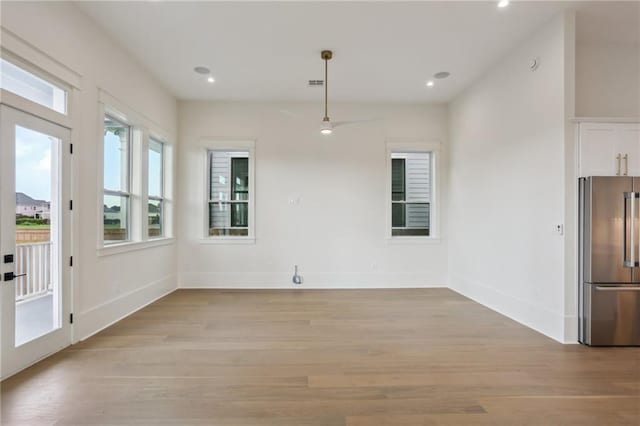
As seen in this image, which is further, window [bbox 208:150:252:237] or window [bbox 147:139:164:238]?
window [bbox 208:150:252:237]

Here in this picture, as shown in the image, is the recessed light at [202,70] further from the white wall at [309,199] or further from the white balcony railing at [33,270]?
the white balcony railing at [33,270]

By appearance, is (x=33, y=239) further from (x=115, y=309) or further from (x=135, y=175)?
(x=135, y=175)

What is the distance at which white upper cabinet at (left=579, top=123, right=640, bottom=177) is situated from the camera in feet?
10.2

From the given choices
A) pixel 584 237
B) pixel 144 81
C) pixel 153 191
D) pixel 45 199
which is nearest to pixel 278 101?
pixel 144 81

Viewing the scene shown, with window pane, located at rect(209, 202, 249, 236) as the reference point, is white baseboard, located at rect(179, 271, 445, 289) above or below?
below

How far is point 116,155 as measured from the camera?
3.94m

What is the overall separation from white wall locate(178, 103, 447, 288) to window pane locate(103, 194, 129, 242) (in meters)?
1.39

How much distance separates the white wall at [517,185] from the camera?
324 centimetres

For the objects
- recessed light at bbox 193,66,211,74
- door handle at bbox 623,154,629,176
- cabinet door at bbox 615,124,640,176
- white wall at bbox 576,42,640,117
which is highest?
recessed light at bbox 193,66,211,74

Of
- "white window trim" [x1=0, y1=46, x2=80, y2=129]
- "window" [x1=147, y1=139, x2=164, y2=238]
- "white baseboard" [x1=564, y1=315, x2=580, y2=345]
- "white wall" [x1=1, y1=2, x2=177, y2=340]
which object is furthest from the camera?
"window" [x1=147, y1=139, x2=164, y2=238]

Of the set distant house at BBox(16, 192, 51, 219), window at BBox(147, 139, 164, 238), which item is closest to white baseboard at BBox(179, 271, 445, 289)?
window at BBox(147, 139, 164, 238)

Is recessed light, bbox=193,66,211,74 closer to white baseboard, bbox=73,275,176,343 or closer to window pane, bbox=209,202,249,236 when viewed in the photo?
window pane, bbox=209,202,249,236

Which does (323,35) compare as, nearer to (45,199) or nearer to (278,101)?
(278,101)

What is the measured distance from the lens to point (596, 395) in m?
2.20
